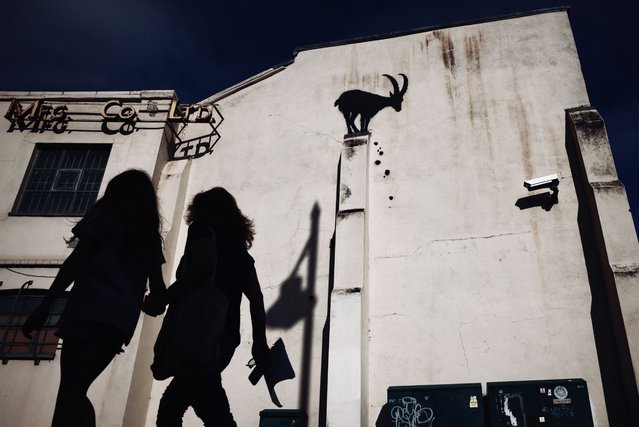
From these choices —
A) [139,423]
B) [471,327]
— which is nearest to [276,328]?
[139,423]

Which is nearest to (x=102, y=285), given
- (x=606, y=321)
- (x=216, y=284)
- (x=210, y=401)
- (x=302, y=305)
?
(x=216, y=284)

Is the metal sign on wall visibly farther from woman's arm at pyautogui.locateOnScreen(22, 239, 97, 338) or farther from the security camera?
woman's arm at pyautogui.locateOnScreen(22, 239, 97, 338)

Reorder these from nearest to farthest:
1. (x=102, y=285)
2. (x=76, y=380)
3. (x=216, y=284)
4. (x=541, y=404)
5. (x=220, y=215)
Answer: (x=76, y=380) < (x=102, y=285) < (x=216, y=284) < (x=220, y=215) < (x=541, y=404)

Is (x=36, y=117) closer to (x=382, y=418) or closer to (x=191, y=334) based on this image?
(x=382, y=418)

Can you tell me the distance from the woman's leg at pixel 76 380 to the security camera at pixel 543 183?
326 inches

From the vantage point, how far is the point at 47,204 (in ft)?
35.6

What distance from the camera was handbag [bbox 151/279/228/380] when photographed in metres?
2.95

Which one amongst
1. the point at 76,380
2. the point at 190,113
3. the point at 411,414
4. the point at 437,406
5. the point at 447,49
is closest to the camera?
the point at 76,380

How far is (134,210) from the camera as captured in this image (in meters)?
3.47

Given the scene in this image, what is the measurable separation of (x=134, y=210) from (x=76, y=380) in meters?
1.17

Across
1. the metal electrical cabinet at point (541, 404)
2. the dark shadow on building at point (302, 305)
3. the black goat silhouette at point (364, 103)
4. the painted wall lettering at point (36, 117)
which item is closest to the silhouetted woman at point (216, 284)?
the metal electrical cabinet at point (541, 404)

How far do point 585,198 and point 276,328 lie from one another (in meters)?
6.16

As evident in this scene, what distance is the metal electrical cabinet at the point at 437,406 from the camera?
7.09m

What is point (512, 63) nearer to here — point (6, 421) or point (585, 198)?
point (585, 198)
